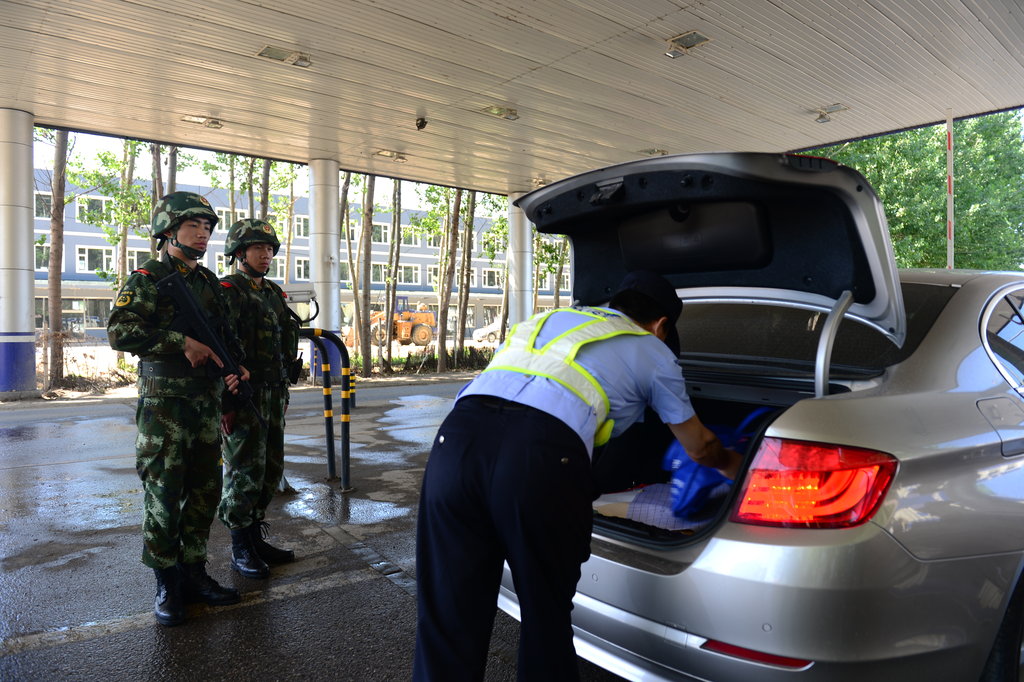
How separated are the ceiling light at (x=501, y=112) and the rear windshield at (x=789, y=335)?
9937mm

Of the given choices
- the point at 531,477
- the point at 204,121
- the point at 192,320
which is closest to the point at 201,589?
the point at 192,320

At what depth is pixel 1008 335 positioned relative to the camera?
105 inches

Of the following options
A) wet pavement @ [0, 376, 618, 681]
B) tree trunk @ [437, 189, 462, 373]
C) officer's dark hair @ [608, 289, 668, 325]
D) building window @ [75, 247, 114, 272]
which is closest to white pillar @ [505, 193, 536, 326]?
tree trunk @ [437, 189, 462, 373]

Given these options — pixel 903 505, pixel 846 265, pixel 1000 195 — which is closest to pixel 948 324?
pixel 846 265

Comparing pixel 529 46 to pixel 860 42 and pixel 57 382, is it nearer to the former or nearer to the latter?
pixel 860 42

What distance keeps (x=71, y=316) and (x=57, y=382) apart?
36800mm

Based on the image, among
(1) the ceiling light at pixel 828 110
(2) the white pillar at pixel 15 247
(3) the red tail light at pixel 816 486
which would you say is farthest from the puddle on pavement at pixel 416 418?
(1) the ceiling light at pixel 828 110

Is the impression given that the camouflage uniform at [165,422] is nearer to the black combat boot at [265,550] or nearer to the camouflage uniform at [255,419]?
the camouflage uniform at [255,419]

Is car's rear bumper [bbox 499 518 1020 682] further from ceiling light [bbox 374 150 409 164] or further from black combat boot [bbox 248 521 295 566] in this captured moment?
ceiling light [bbox 374 150 409 164]

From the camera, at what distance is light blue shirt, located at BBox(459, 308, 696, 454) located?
2049mm

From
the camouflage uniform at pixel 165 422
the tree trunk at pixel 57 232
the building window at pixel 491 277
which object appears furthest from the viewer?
the building window at pixel 491 277

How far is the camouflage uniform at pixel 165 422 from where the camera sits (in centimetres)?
326

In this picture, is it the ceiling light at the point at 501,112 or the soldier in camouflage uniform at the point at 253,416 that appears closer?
the soldier in camouflage uniform at the point at 253,416

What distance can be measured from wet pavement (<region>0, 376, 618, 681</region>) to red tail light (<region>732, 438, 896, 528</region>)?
1303 millimetres
